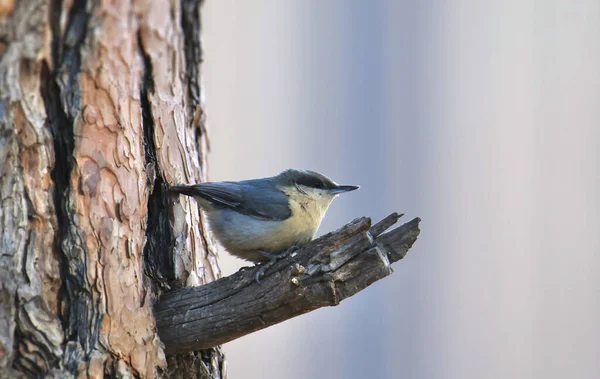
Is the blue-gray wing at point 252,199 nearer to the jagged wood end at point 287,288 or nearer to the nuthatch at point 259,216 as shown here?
the nuthatch at point 259,216

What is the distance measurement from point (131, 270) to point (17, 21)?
91 centimetres

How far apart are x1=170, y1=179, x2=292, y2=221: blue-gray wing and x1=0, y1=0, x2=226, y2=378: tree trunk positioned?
24.7 inches

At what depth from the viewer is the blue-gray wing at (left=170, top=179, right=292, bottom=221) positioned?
3.44 m

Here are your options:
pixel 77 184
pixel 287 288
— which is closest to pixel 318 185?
pixel 287 288

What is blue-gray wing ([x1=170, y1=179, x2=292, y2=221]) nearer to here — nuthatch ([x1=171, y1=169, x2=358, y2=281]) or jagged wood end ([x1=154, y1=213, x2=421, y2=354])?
nuthatch ([x1=171, y1=169, x2=358, y2=281])

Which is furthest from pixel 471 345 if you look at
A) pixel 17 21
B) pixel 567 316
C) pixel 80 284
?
pixel 17 21

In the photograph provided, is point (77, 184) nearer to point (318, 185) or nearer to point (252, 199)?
point (252, 199)

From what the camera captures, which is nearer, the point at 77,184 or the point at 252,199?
the point at 77,184

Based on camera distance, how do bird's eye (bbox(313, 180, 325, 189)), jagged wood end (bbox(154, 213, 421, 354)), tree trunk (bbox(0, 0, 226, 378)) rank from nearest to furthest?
tree trunk (bbox(0, 0, 226, 378))
jagged wood end (bbox(154, 213, 421, 354))
bird's eye (bbox(313, 180, 325, 189))

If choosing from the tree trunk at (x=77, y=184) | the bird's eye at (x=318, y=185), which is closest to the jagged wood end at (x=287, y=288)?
the tree trunk at (x=77, y=184)

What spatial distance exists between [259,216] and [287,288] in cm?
88

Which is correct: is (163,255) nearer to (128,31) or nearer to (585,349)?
(128,31)

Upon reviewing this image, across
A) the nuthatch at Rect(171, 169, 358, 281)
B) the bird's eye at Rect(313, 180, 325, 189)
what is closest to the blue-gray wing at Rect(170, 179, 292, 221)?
the nuthatch at Rect(171, 169, 358, 281)

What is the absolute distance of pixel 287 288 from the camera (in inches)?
105
